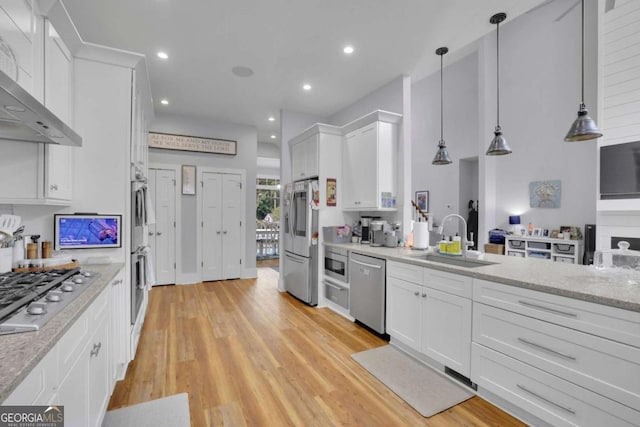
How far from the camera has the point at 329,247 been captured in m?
3.94

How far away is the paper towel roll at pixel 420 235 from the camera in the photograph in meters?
3.12

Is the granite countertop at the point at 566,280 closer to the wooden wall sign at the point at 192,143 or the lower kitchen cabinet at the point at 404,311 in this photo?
the lower kitchen cabinet at the point at 404,311

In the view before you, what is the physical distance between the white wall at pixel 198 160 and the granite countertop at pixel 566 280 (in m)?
4.04

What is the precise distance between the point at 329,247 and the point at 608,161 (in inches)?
140

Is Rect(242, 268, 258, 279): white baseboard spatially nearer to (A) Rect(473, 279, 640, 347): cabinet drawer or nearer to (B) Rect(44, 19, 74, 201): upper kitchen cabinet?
(B) Rect(44, 19, 74, 201): upper kitchen cabinet

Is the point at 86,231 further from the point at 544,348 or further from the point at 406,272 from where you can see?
the point at 544,348

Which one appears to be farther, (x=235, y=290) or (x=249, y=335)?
(x=235, y=290)

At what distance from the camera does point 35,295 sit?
1286 millimetres

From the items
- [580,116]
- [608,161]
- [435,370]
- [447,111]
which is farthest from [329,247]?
[447,111]

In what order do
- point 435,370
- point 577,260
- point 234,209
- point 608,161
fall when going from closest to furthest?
point 435,370 → point 608,161 → point 577,260 → point 234,209

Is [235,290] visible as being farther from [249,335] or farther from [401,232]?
[401,232]

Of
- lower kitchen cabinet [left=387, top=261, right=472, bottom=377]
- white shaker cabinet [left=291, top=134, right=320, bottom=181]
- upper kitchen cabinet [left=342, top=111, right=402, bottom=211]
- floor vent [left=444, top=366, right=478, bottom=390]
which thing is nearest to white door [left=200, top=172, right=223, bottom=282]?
white shaker cabinet [left=291, top=134, right=320, bottom=181]

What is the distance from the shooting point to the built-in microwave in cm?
358

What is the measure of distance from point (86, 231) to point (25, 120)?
1070 millimetres
